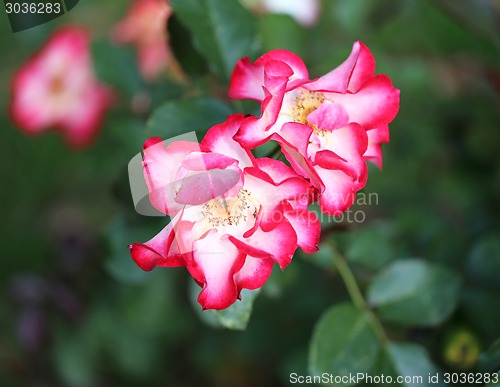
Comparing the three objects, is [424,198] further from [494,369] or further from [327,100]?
[327,100]

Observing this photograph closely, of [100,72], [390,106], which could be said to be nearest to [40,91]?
[100,72]

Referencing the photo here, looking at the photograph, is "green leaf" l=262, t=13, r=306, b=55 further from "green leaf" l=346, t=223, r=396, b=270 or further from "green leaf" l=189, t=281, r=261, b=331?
"green leaf" l=189, t=281, r=261, b=331

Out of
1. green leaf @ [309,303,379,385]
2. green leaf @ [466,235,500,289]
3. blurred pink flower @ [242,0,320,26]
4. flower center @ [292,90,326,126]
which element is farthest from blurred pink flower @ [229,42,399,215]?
blurred pink flower @ [242,0,320,26]

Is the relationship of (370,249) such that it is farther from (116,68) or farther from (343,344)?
(116,68)

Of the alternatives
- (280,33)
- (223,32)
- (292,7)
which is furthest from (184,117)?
(292,7)

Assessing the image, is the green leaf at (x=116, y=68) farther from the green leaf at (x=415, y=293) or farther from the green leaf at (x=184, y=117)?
the green leaf at (x=415, y=293)
